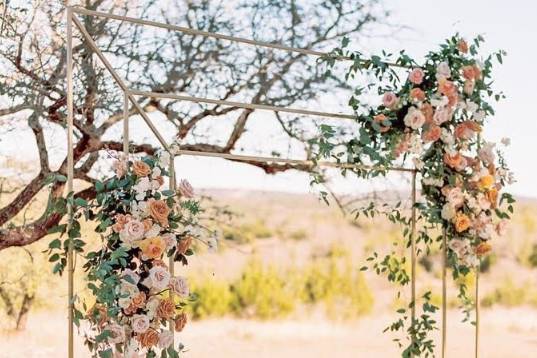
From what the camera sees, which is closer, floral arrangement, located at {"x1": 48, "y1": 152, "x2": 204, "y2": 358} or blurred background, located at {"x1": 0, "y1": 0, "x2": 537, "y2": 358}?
floral arrangement, located at {"x1": 48, "y1": 152, "x2": 204, "y2": 358}

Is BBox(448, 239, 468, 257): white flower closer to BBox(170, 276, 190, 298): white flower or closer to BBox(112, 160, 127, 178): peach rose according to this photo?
BBox(170, 276, 190, 298): white flower

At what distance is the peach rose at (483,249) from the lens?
372cm

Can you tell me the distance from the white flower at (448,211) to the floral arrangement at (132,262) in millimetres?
1345

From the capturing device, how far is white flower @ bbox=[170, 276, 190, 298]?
9.22 ft

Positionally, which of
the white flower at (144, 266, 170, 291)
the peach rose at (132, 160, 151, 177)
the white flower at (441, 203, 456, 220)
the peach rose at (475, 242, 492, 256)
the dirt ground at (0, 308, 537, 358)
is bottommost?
the dirt ground at (0, 308, 537, 358)

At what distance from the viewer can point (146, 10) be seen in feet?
18.9

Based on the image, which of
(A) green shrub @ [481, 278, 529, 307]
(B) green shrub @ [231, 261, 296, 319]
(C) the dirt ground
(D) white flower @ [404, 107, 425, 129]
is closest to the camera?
(D) white flower @ [404, 107, 425, 129]

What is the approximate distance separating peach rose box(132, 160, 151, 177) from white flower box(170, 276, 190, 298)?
0.37 metres

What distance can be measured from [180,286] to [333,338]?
6.53 metres

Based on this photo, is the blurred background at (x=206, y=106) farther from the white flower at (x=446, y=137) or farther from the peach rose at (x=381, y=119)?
the peach rose at (x=381, y=119)

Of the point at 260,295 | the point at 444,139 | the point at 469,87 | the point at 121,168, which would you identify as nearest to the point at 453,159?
the point at 444,139

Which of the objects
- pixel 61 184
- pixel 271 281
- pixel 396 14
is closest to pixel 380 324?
pixel 271 281

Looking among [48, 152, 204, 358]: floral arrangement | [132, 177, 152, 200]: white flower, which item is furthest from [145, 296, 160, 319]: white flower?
[132, 177, 152, 200]: white flower

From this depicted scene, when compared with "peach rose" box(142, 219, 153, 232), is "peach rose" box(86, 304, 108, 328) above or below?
below
